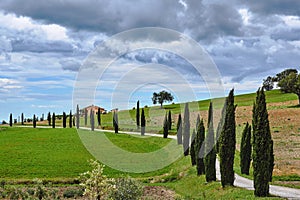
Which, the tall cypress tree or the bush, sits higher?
the tall cypress tree

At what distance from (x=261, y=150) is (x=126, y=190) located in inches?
272

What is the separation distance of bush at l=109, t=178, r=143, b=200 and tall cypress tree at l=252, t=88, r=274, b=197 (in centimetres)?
585

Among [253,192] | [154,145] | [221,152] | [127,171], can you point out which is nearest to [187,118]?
[154,145]

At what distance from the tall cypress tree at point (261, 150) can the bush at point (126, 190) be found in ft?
19.2

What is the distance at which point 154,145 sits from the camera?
4941 centimetres

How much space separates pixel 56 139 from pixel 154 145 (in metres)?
15.3

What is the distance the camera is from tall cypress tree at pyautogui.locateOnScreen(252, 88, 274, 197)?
62.5ft

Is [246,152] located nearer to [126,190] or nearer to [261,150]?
[261,150]

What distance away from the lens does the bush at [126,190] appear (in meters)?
17.9

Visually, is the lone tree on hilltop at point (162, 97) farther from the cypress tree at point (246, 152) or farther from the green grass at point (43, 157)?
the cypress tree at point (246, 152)

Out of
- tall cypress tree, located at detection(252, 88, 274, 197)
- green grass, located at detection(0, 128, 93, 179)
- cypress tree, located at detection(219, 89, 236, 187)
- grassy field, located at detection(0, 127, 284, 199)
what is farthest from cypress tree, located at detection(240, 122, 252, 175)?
green grass, located at detection(0, 128, 93, 179)

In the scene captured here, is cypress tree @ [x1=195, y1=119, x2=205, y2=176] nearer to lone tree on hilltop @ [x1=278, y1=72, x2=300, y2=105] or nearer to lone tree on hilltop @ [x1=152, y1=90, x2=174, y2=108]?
lone tree on hilltop @ [x1=278, y1=72, x2=300, y2=105]

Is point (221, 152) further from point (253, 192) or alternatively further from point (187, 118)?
point (187, 118)

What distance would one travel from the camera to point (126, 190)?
17.9 meters
